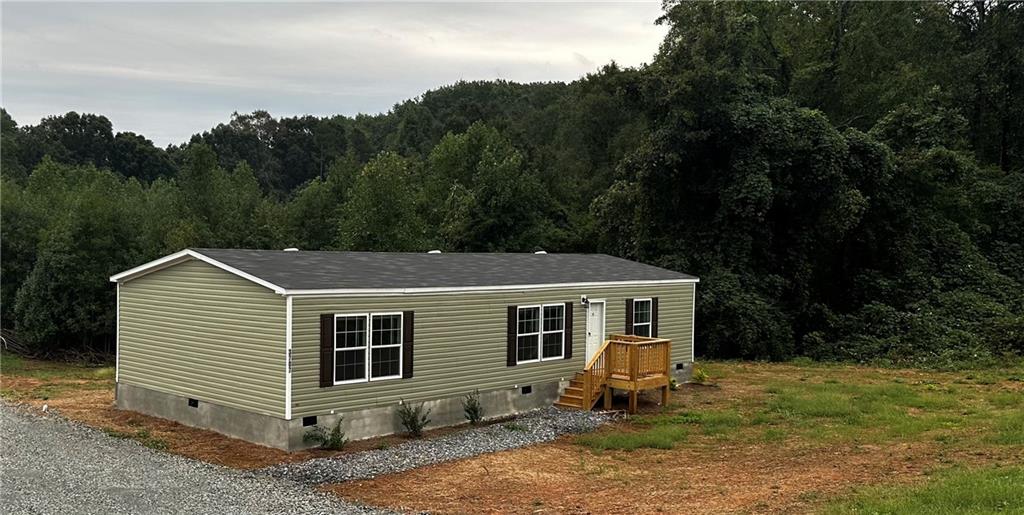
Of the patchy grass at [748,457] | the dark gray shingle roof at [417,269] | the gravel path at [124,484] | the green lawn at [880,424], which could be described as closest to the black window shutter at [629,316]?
the dark gray shingle roof at [417,269]

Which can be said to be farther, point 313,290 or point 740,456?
point 740,456

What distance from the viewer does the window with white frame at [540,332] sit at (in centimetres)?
1623

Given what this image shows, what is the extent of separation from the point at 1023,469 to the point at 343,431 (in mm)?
9897

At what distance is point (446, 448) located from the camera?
12859 millimetres

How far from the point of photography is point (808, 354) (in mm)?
28000

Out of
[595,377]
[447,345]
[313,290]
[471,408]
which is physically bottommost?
[471,408]

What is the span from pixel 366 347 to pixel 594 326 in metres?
6.34

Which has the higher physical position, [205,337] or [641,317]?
[205,337]

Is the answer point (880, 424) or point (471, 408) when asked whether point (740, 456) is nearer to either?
point (880, 424)

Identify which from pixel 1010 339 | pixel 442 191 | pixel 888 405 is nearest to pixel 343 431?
pixel 888 405

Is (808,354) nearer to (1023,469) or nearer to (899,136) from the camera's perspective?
(899,136)

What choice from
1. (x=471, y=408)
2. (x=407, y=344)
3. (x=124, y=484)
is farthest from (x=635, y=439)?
(x=124, y=484)

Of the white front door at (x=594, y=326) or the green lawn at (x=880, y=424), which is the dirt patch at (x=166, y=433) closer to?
the white front door at (x=594, y=326)

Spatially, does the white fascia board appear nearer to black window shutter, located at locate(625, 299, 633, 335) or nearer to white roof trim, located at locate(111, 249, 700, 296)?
white roof trim, located at locate(111, 249, 700, 296)
